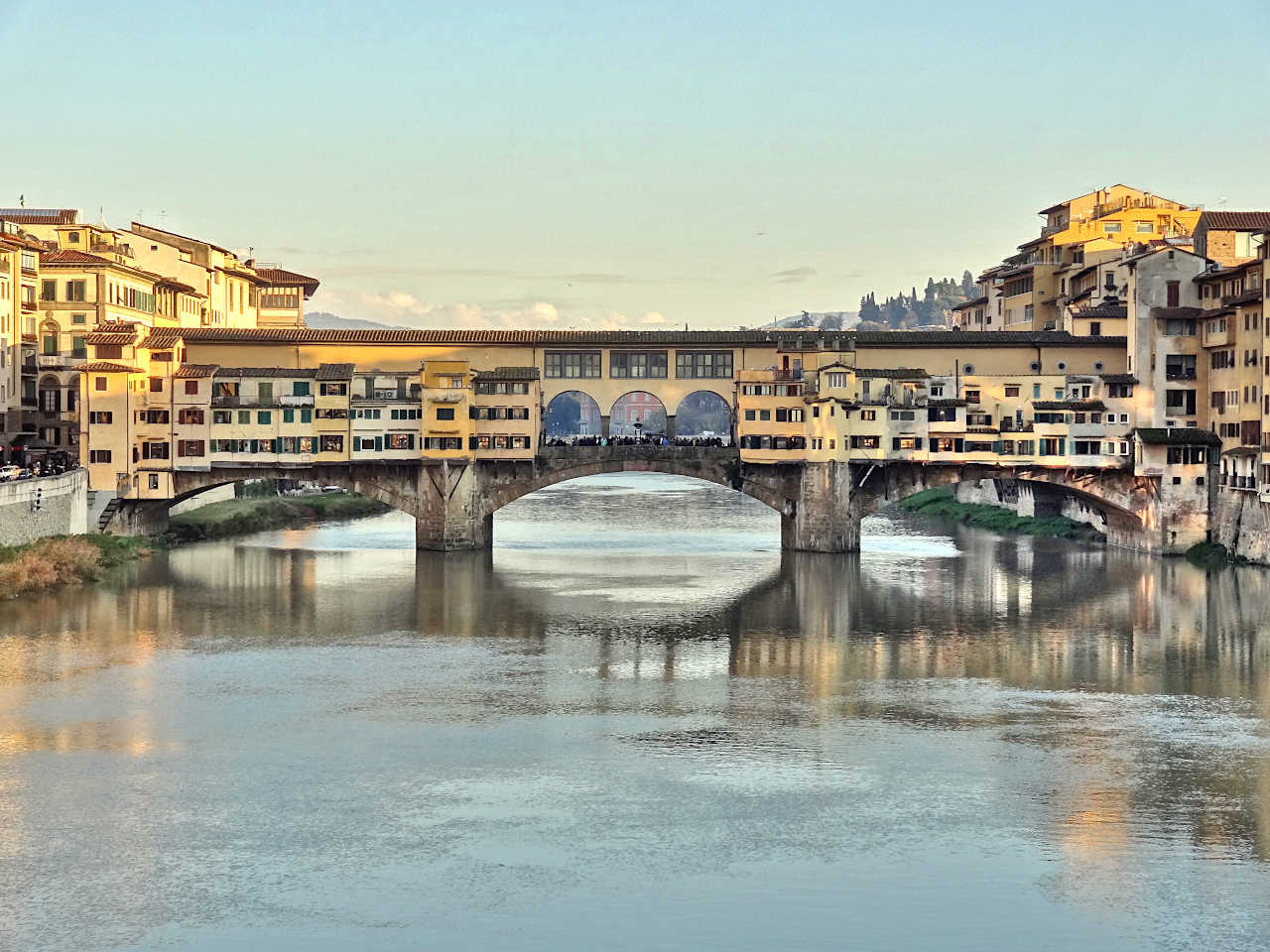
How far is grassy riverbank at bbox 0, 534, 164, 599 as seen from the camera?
5053cm

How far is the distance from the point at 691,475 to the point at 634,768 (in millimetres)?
34885

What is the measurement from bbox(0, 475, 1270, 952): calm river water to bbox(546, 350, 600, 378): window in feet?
48.5

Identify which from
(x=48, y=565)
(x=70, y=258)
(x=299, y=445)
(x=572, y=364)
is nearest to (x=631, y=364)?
(x=572, y=364)

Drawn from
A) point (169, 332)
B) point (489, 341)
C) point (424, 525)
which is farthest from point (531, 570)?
point (169, 332)

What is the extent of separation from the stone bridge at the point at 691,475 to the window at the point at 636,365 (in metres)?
3.57

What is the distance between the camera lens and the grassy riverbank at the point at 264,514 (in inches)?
2793

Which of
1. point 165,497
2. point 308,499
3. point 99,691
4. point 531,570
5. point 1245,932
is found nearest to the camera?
point 1245,932

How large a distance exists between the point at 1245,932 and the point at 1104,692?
1559 centimetres

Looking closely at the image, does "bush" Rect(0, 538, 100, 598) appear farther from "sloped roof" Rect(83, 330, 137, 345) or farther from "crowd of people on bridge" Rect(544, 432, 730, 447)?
"crowd of people on bridge" Rect(544, 432, 730, 447)

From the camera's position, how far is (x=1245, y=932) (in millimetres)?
22000

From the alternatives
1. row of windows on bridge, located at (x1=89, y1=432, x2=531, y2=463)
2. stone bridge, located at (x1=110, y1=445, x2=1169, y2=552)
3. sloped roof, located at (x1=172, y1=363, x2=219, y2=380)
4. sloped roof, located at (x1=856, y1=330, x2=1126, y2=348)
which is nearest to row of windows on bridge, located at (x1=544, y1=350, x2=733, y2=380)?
stone bridge, located at (x1=110, y1=445, x2=1169, y2=552)

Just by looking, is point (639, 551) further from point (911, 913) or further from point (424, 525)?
point (911, 913)

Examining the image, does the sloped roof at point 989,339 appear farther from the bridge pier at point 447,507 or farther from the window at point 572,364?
the bridge pier at point 447,507

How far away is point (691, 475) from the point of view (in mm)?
64625
